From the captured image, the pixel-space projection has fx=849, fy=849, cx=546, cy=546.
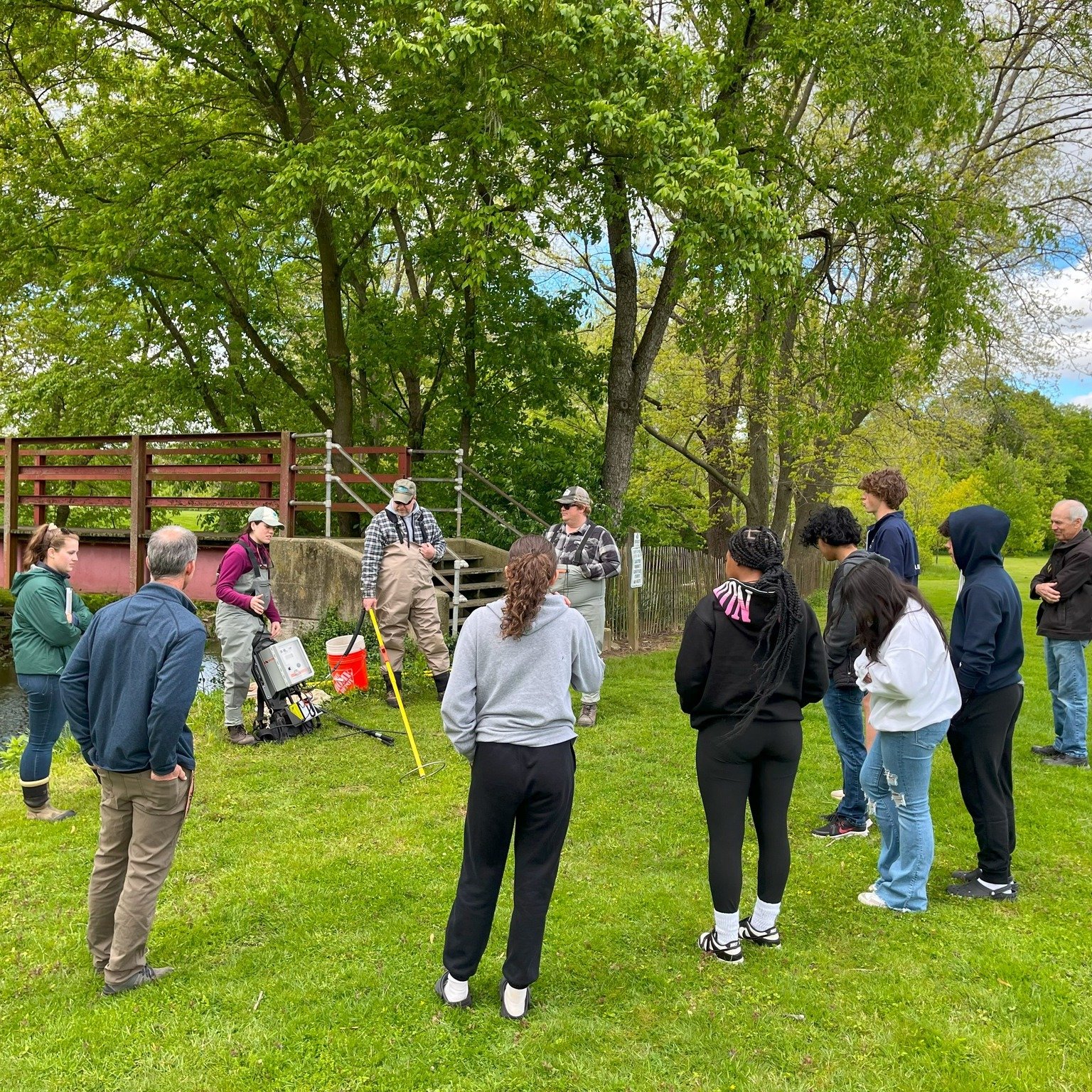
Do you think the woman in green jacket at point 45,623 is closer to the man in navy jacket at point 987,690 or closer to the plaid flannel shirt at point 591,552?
the plaid flannel shirt at point 591,552

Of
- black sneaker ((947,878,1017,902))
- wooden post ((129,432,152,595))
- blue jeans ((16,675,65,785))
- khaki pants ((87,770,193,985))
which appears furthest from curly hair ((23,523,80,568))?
wooden post ((129,432,152,595))

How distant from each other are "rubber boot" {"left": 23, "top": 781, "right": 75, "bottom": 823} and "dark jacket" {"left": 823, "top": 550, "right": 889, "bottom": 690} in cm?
491

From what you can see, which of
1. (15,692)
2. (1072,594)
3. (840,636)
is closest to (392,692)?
(840,636)

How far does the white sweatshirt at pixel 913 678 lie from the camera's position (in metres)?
3.86

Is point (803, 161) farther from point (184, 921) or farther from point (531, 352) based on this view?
point (184, 921)

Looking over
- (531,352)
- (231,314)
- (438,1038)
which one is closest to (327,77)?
(231,314)

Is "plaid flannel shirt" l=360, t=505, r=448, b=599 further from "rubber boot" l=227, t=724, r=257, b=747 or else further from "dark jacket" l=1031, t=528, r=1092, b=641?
"dark jacket" l=1031, t=528, r=1092, b=641

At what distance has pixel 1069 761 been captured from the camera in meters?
6.78

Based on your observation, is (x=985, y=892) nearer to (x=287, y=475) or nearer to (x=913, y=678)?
(x=913, y=678)

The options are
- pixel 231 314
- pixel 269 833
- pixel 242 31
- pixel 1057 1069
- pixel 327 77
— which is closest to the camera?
pixel 1057 1069

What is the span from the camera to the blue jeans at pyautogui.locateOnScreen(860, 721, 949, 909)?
3.93 metres

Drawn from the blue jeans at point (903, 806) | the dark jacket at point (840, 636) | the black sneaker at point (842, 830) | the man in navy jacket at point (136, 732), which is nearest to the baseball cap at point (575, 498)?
the dark jacket at point (840, 636)

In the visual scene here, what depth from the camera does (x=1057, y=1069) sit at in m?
2.98

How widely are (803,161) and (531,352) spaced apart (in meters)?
5.30
